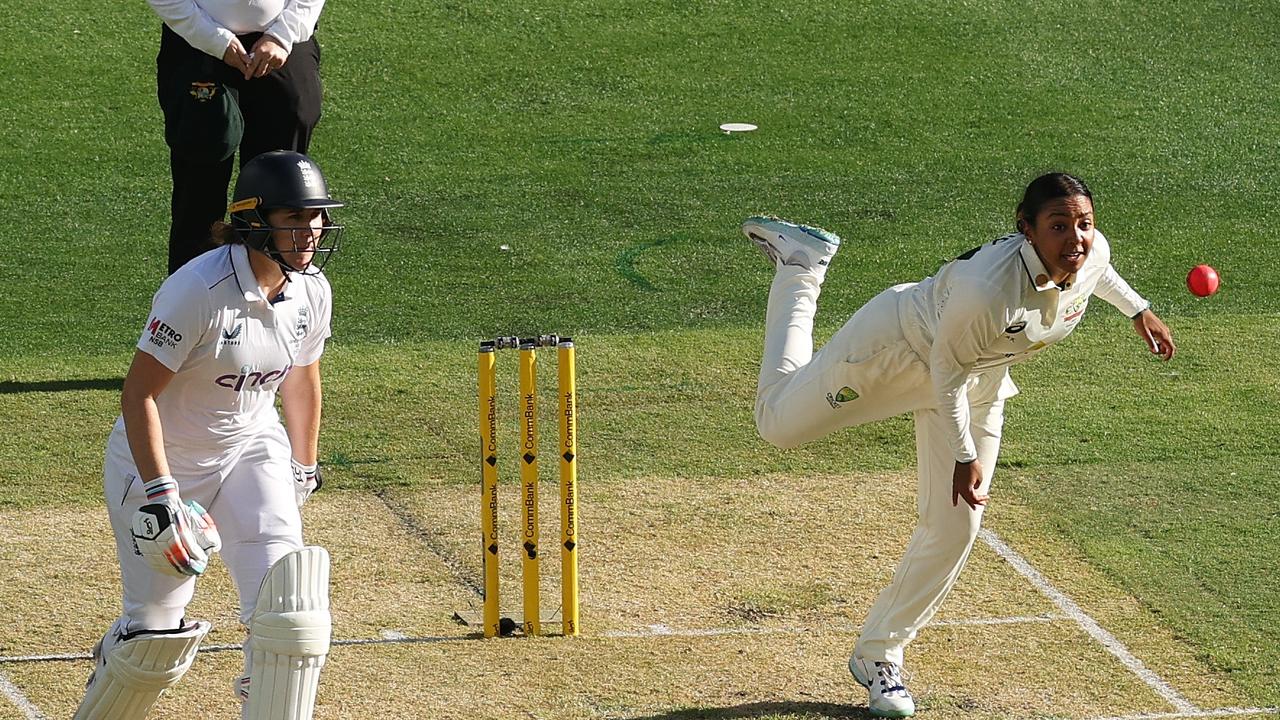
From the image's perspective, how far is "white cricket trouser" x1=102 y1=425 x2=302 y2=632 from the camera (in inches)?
197

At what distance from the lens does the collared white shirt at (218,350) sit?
4879 mm

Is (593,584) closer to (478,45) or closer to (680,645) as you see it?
(680,645)

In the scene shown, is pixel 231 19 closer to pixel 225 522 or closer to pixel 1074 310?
pixel 225 522

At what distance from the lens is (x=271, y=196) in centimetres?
504

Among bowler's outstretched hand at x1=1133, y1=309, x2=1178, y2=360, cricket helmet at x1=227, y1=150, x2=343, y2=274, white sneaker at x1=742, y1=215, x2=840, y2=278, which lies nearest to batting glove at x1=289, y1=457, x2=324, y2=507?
cricket helmet at x1=227, y1=150, x2=343, y2=274

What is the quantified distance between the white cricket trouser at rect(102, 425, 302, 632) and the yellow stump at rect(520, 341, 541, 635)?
1282mm

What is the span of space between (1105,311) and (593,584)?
4968 millimetres

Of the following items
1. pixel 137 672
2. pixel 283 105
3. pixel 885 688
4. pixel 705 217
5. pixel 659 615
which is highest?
pixel 283 105

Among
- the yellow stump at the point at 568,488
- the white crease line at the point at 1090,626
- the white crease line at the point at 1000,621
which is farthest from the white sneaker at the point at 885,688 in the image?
the yellow stump at the point at 568,488

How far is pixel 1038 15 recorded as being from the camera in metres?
15.2

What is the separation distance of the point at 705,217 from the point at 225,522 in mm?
7270

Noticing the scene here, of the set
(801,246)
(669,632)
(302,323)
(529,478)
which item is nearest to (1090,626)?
(669,632)

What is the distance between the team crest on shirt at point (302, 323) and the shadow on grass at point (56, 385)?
419 cm

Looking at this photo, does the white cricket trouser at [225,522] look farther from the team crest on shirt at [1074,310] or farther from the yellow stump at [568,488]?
the team crest on shirt at [1074,310]
